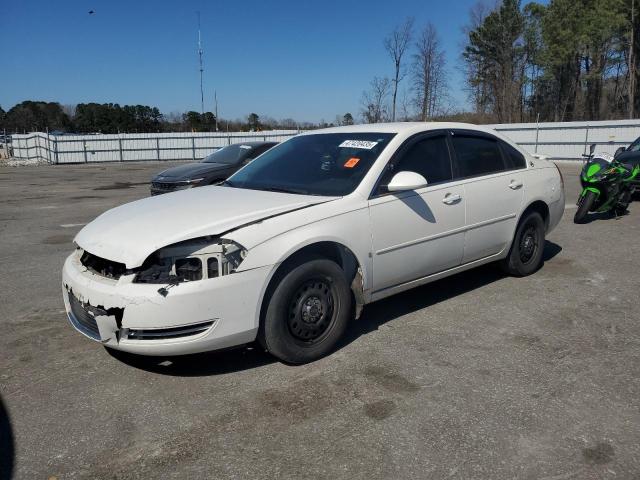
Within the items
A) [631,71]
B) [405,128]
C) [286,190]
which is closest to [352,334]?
[286,190]

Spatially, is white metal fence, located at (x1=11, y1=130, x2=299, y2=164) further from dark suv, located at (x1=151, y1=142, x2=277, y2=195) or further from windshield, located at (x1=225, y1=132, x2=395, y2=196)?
windshield, located at (x1=225, y1=132, x2=395, y2=196)

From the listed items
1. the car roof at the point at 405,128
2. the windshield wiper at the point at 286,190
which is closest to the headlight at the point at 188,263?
the windshield wiper at the point at 286,190

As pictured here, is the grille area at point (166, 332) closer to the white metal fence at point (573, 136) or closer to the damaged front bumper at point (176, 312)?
the damaged front bumper at point (176, 312)

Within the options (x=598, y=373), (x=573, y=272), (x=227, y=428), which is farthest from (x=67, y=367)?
(x=573, y=272)

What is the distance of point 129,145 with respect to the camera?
110 ft

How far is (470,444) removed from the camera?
2.68m

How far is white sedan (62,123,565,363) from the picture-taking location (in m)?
3.16

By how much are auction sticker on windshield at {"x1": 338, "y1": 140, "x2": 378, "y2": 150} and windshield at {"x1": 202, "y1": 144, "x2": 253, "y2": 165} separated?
21.3 feet

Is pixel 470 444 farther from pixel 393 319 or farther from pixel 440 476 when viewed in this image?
pixel 393 319

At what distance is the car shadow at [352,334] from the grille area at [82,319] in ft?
1.31

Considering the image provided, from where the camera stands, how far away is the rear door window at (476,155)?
4.80m

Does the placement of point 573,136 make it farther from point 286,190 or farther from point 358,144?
point 286,190

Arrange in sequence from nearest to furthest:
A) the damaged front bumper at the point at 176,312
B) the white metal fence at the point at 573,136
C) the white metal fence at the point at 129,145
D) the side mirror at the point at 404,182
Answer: the damaged front bumper at the point at 176,312 < the side mirror at the point at 404,182 < the white metal fence at the point at 573,136 < the white metal fence at the point at 129,145

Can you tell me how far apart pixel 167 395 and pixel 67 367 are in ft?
2.95
